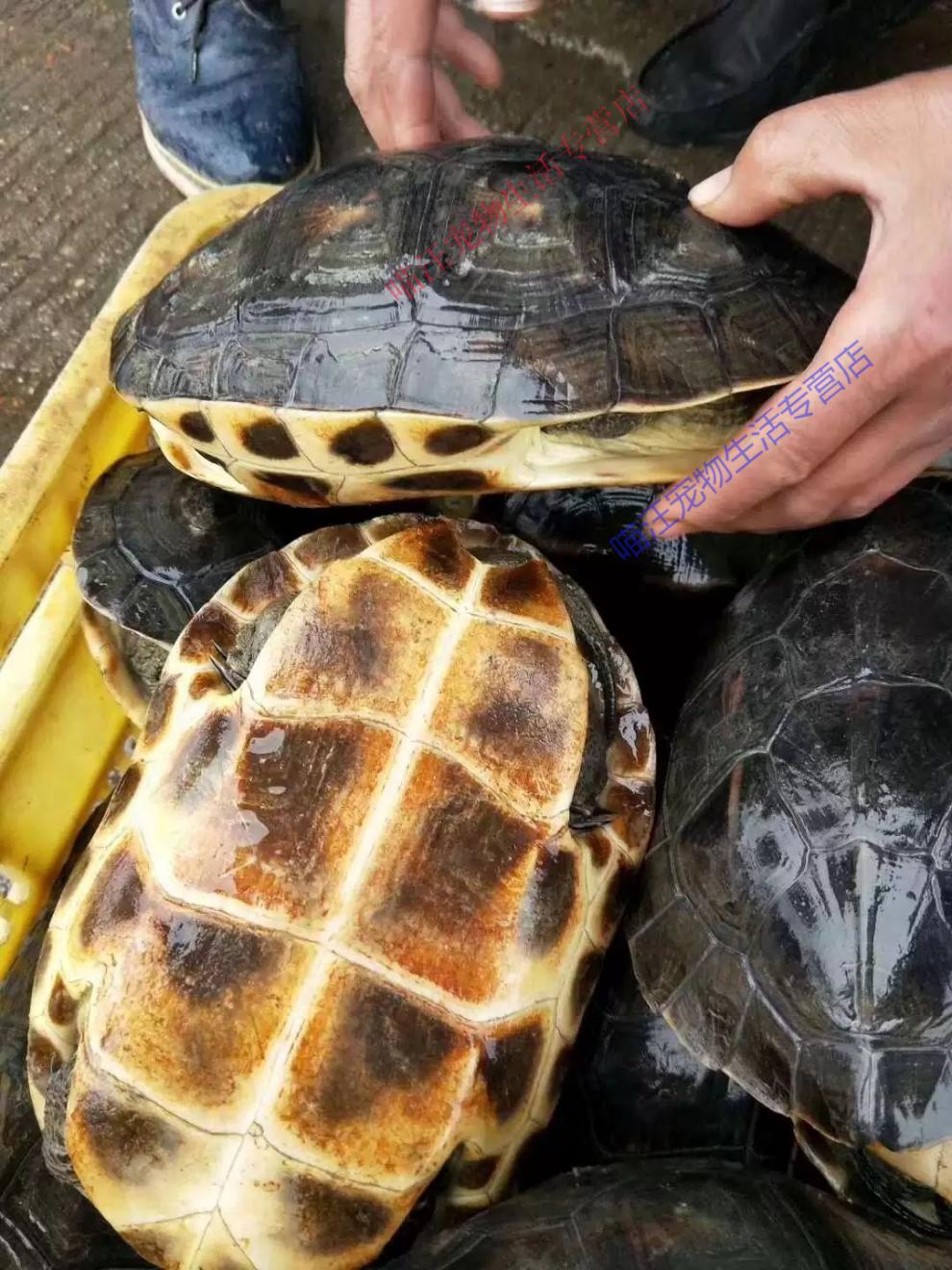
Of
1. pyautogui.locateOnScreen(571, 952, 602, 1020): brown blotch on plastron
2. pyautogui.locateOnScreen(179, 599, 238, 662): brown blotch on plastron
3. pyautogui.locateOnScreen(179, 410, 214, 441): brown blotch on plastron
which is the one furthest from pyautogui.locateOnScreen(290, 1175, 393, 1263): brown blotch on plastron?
pyautogui.locateOnScreen(179, 410, 214, 441): brown blotch on plastron

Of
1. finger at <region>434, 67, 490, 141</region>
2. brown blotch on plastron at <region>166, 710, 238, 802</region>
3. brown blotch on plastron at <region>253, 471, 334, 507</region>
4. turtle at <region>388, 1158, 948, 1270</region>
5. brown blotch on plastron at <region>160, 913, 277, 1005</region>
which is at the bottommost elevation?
turtle at <region>388, 1158, 948, 1270</region>

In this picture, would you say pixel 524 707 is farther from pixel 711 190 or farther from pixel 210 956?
pixel 711 190

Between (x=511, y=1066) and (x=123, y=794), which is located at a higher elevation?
(x=123, y=794)

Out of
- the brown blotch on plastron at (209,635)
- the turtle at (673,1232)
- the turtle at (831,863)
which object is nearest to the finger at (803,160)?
the turtle at (831,863)

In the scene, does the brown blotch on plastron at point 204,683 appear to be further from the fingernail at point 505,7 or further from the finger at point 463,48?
the fingernail at point 505,7

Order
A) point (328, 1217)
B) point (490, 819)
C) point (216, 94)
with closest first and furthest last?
point (328, 1217) → point (490, 819) → point (216, 94)

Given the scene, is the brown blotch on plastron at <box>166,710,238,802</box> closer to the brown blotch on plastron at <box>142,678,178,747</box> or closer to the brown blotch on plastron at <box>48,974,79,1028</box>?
the brown blotch on plastron at <box>142,678,178,747</box>

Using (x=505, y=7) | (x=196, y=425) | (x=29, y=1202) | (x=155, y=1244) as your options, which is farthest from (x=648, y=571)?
(x=505, y=7)
